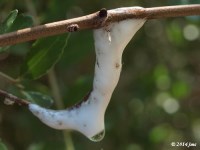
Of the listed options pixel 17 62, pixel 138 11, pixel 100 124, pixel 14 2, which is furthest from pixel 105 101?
pixel 17 62

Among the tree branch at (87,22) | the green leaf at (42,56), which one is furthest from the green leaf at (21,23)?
the tree branch at (87,22)

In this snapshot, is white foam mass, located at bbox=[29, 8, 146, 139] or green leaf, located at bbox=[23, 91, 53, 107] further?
green leaf, located at bbox=[23, 91, 53, 107]

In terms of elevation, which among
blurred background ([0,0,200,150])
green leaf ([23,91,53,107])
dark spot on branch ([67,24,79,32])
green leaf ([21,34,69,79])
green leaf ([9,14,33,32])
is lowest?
blurred background ([0,0,200,150])

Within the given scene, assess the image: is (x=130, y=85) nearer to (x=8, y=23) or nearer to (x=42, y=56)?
(x=42, y=56)

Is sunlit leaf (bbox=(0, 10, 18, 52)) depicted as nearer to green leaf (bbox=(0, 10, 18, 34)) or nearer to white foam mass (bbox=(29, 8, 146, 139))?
green leaf (bbox=(0, 10, 18, 34))

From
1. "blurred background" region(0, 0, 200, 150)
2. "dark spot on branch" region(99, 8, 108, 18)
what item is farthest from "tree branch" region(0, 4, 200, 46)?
"blurred background" region(0, 0, 200, 150)

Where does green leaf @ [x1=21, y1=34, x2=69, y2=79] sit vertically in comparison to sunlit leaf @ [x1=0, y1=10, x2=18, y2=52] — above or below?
below

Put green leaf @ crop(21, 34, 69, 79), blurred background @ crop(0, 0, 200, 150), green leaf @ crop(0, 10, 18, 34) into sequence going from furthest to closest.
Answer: blurred background @ crop(0, 0, 200, 150), green leaf @ crop(21, 34, 69, 79), green leaf @ crop(0, 10, 18, 34)

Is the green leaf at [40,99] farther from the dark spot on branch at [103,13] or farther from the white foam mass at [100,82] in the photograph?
the dark spot on branch at [103,13]

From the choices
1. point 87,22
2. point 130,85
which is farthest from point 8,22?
point 130,85
